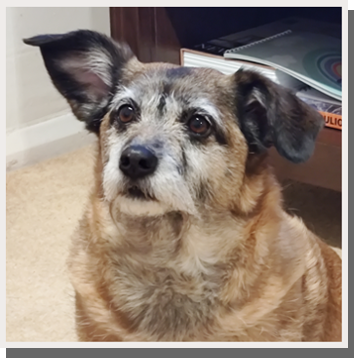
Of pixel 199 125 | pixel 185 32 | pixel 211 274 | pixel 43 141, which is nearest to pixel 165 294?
pixel 211 274

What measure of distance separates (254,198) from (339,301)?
13.2 inches

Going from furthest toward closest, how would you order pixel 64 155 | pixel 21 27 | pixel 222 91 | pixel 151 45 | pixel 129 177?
pixel 64 155 < pixel 21 27 < pixel 151 45 < pixel 222 91 < pixel 129 177

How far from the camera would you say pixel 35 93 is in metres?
2.05

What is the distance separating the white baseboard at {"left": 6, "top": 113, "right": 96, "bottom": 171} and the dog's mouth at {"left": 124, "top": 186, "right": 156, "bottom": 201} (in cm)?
104

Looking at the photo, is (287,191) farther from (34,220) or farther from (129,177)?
(129,177)

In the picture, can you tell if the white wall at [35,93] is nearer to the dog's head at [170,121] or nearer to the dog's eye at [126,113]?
the dog's head at [170,121]

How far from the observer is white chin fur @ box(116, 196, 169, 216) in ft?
3.33

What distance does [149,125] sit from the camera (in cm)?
106

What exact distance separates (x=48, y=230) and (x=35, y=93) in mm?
530

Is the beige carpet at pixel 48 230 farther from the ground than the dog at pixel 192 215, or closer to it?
closer to it

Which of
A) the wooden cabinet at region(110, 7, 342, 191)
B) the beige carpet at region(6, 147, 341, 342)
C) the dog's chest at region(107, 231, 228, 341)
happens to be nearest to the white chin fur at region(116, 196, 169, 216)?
the dog's chest at region(107, 231, 228, 341)

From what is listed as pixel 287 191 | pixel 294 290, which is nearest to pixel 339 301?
pixel 294 290

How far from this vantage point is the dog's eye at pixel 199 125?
1.06 m

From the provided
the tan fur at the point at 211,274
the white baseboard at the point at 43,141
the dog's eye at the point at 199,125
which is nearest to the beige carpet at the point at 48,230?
the white baseboard at the point at 43,141
